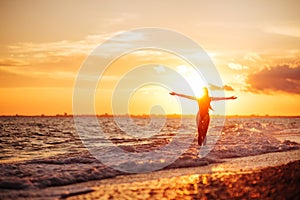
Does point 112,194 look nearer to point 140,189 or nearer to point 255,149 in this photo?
point 140,189

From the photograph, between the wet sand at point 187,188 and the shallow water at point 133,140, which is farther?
the shallow water at point 133,140

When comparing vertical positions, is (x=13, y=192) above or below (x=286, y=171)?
below

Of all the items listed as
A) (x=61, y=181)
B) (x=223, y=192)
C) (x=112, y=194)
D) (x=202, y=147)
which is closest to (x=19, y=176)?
(x=61, y=181)

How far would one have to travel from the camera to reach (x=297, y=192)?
774 cm

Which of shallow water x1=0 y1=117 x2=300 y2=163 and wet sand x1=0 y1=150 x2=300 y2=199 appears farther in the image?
shallow water x1=0 y1=117 x2=300 y2=163

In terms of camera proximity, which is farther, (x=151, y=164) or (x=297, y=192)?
(x=151, y=164)

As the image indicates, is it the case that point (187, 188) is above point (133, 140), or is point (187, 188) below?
above

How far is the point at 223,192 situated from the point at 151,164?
576 centimetres

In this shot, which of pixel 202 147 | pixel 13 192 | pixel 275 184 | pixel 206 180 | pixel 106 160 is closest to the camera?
pixel 275 184

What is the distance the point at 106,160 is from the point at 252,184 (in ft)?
25.3

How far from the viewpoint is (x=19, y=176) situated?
11758 mm

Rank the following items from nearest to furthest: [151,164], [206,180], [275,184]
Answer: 1. [275,184]
2. [206,180]
3. [151,164]

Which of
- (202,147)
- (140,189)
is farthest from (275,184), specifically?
(202,147)

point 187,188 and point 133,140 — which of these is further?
point 133,140
